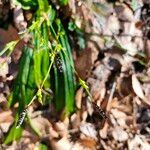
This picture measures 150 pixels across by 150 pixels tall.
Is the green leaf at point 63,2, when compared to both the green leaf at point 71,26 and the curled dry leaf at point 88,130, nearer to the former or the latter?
the green leaf at point 71,26

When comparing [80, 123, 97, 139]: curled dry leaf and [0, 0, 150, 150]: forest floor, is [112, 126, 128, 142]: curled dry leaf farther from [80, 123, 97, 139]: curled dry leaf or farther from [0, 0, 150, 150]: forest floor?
[80, 123, 97, 139]: curled dry leaf

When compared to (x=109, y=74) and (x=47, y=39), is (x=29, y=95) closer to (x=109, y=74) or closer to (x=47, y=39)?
(x=47, y=39)

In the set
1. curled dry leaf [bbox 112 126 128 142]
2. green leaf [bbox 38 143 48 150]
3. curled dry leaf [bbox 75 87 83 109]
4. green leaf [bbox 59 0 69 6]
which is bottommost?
curled dry leaf [bbox 112 126 128 142]

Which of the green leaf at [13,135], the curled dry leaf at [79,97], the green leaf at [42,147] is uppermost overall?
the curled dry leaf at [79,97]

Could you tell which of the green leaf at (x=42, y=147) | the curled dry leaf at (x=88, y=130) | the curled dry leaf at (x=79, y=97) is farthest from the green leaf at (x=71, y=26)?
the green leaf at (x=42, y=147)

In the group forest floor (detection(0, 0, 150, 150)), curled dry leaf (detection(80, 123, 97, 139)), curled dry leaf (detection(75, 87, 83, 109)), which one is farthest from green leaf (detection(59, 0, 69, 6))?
curled dry leaf (detection(80, 123, 97, 139))

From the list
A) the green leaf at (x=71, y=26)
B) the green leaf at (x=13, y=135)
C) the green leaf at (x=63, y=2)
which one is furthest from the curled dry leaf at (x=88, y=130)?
the green leaf at (x=63, y=2)

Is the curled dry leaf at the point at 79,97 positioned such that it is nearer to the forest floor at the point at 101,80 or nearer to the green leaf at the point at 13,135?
the forest floor at the point at 101,80

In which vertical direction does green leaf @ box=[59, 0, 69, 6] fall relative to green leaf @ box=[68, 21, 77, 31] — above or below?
above

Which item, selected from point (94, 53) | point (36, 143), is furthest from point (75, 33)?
point (36, 143)

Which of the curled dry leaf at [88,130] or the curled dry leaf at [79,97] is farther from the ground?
the curled dry leaf at [79,97]
